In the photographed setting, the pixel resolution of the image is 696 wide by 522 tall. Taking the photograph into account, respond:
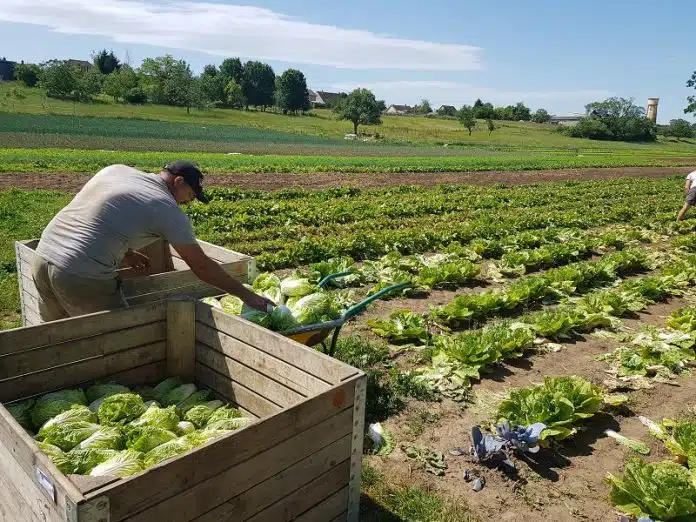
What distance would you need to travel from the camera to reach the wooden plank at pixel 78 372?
11.8 ft

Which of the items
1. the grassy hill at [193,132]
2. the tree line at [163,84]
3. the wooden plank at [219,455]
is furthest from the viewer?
the tree line at [163,84]

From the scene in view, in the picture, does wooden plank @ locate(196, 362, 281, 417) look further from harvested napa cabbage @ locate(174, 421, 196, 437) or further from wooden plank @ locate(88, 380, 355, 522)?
wooden plank @ locate(88, 380, 355, 522)

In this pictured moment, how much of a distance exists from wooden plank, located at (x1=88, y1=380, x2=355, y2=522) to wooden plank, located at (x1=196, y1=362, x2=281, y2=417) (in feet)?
2.33

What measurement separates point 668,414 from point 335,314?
3697 mm

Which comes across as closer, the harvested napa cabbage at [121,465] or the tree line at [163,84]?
the harvested napa cabbage at [121,465]

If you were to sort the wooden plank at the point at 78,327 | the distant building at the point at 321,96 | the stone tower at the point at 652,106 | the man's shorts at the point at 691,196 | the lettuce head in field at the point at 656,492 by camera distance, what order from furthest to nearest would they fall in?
the stone tower at the point at 652,106
the distant building at the point at 321,96
the man's shorts at the point at 691,196
the lettuce head in field at the point at 656,492
the wooden plank at the point at 78,327

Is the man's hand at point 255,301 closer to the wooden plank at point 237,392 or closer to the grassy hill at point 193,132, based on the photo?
the wooden plank at point 237,392

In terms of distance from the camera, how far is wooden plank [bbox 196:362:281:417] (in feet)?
12.4

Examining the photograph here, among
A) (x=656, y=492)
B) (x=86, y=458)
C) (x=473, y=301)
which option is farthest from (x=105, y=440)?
(x=473, y=301)

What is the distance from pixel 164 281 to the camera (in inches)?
208

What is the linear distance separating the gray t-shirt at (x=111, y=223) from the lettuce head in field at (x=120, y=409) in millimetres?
1155

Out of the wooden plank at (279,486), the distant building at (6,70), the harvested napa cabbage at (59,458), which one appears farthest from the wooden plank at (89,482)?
the distant building at (6,70)

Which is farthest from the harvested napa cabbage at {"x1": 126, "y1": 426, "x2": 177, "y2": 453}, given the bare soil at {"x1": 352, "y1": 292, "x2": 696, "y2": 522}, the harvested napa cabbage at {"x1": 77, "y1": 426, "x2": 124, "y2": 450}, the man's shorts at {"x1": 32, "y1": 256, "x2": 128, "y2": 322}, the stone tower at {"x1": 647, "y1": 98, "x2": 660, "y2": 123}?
the stone tower at {"x1": 647, "y1": 98, "x2": 660, "y2": 123}

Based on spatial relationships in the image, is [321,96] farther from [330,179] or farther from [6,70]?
[330,179]
